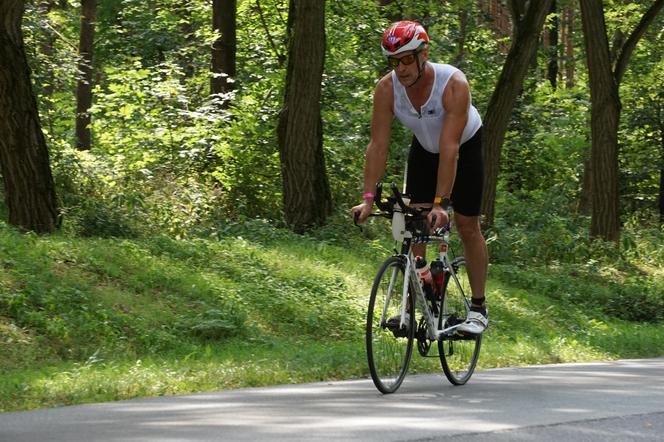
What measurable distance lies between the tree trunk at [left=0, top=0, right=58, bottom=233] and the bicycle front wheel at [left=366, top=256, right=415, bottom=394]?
7.49 m

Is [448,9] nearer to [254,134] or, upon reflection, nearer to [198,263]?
[254,134]

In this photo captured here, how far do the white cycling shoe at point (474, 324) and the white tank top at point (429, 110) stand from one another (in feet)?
4.53

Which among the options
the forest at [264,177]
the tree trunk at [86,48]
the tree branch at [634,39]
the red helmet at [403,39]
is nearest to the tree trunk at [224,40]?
the forest at [264,177]

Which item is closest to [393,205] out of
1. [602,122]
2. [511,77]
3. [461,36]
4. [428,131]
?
[428,131]

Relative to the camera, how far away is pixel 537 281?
54.0 feet

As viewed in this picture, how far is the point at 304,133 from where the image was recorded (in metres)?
17.3

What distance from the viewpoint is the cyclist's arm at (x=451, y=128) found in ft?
23.7

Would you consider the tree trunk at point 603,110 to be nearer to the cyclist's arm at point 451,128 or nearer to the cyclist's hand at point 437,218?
the cyclist's arm at point 451,128

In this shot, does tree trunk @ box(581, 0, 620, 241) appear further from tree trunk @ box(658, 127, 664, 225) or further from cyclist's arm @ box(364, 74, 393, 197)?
cyclist's arm @ box(364, 74, 393, 197)

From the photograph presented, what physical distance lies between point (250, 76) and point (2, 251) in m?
13.1

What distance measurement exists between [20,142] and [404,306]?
757 centimetres

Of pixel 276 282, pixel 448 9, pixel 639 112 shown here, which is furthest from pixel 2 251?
pixel 639 112

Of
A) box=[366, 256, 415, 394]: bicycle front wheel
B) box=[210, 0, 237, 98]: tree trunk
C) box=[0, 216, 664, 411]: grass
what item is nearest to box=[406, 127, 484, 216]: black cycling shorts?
box=[366, 256, 415, 394]: bicycle front wheel

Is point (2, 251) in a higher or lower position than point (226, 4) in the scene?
lower
